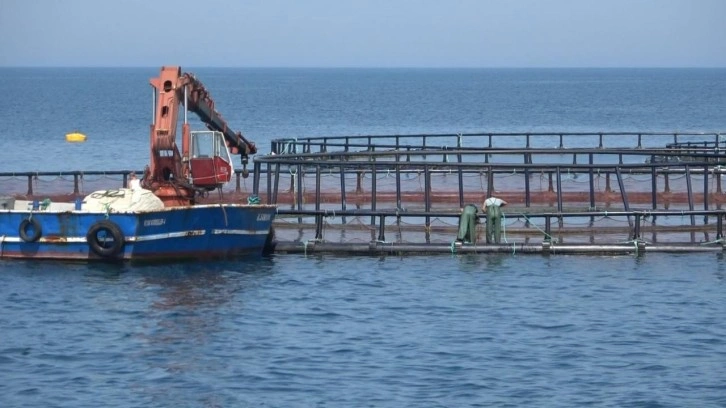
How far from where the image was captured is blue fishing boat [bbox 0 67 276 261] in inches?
1058

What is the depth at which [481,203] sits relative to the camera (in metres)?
35.0

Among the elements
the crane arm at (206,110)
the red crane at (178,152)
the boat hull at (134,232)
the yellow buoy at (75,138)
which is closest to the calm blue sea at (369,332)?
the boat hull at (134,232)

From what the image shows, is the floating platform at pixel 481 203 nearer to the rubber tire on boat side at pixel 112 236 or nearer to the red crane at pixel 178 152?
the red crane at pixel 178 152

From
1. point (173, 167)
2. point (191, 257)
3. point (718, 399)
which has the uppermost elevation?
point (173, 167)

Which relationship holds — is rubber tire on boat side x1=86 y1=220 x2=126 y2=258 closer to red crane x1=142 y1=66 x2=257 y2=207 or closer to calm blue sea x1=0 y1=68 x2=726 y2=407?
calm blue sea x1=0 y1=68 x2=726 y2=407

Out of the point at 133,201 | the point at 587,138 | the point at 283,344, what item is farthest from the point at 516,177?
the point at 587,138

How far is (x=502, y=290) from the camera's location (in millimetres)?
25484

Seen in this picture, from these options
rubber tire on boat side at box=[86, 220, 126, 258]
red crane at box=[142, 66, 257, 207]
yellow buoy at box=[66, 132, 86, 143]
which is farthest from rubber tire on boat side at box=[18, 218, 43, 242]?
yellow buoy at box=[66, 132, 86, 143]

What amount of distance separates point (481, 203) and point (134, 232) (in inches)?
449

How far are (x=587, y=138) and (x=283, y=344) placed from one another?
63534 millimetres

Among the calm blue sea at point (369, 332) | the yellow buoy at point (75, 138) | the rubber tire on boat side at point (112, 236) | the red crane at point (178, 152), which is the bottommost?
the calm blue sea at point (369, 332)

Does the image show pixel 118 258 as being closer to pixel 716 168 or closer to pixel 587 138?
pixel 716 168

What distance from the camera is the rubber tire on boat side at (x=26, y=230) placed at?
89.2 ft

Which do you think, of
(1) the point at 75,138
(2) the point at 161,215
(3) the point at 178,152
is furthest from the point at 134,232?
(1) the point at 75,138
